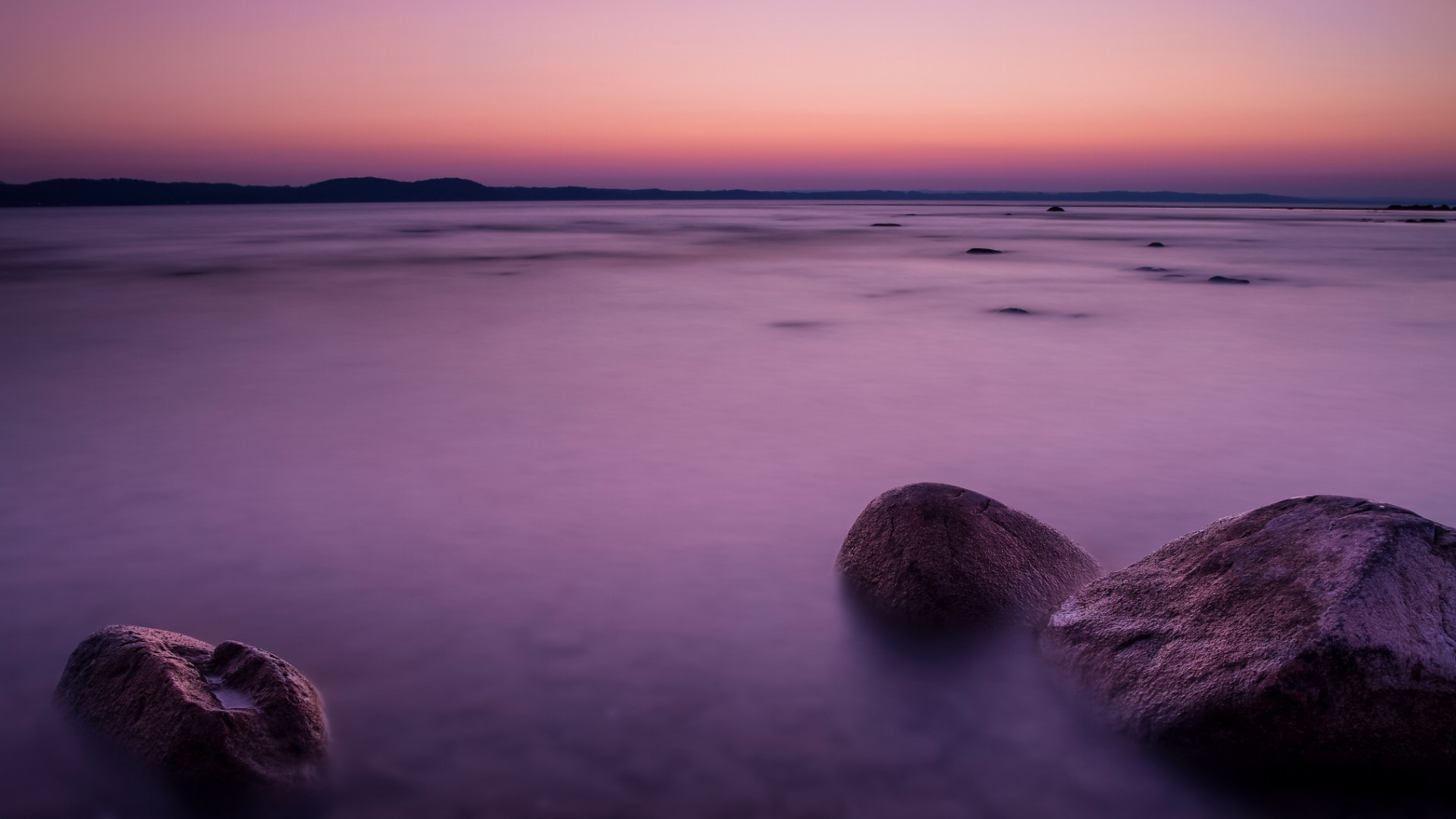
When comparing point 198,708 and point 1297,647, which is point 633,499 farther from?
point 1297,647

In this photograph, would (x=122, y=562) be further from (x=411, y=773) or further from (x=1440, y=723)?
(x=1440, y=723)

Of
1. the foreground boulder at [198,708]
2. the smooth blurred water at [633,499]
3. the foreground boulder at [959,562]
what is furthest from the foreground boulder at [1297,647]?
the foreground boulder at [198,708]

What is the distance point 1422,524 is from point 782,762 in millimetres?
2327

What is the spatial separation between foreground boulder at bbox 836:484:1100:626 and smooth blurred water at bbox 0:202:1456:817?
8.8 inches

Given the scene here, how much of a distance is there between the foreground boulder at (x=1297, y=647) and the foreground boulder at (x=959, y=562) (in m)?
0.43

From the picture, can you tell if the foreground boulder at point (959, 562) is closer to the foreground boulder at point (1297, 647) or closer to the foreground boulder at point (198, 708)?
the foreground boulder at point (1297, 647)

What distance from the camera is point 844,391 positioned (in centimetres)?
907

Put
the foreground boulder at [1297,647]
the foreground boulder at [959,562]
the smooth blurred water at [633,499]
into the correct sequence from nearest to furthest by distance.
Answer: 1. the foreground boulder at [1297,647]
2. the smooth blurred water at [633,499]
3. the foreground boulder at [959,562]

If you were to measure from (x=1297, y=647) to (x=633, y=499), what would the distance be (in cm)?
382

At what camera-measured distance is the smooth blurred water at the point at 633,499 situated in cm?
311

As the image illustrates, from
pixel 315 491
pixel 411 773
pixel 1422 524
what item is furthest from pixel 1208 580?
pixel 315 491

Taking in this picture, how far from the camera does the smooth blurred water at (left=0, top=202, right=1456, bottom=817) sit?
3.11 metres

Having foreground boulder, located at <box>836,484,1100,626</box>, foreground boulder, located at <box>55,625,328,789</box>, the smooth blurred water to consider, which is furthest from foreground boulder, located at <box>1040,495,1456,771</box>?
foreground boulder, located at <box>55,625,328,789</box>

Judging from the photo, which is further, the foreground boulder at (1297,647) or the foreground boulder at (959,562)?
the foreground boulder at (959,562)
